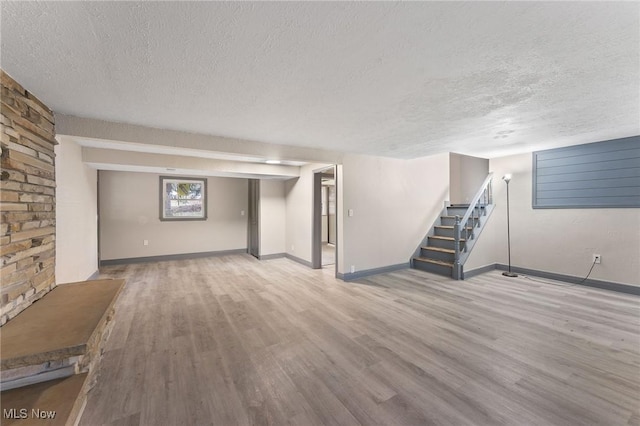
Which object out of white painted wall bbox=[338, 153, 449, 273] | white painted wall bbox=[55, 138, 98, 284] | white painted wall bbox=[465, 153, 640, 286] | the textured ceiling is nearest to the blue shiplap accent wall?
white painted wall bbox=[465, 153, 640, 286]

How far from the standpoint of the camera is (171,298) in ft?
12.4

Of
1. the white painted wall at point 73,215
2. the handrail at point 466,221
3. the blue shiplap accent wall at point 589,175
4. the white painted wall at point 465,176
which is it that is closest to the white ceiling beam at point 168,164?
the white painted wall at point 73,215

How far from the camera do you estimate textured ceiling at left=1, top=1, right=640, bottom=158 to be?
1.23 m

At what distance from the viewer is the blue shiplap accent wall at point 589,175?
3.82 m

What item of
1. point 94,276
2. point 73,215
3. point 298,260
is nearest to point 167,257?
point 94,276

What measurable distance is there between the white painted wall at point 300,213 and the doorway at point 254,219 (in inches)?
28.8

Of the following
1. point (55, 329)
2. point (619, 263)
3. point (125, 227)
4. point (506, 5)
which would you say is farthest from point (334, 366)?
point (125, 227)

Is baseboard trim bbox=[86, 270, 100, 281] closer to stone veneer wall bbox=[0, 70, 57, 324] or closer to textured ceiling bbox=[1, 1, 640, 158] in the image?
stone veneer wall bbox=[0, 70, 57, 324]

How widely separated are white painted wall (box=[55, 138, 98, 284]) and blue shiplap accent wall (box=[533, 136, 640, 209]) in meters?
7.00

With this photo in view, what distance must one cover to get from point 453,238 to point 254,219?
4.72 meters

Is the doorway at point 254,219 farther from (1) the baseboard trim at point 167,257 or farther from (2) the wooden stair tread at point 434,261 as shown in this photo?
(2) the wooden stair tread at point 434,261

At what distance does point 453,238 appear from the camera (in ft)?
17.1

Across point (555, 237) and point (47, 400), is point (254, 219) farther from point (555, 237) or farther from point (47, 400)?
point (555, 237)

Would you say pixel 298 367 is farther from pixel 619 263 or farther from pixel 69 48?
pixel 619 263
